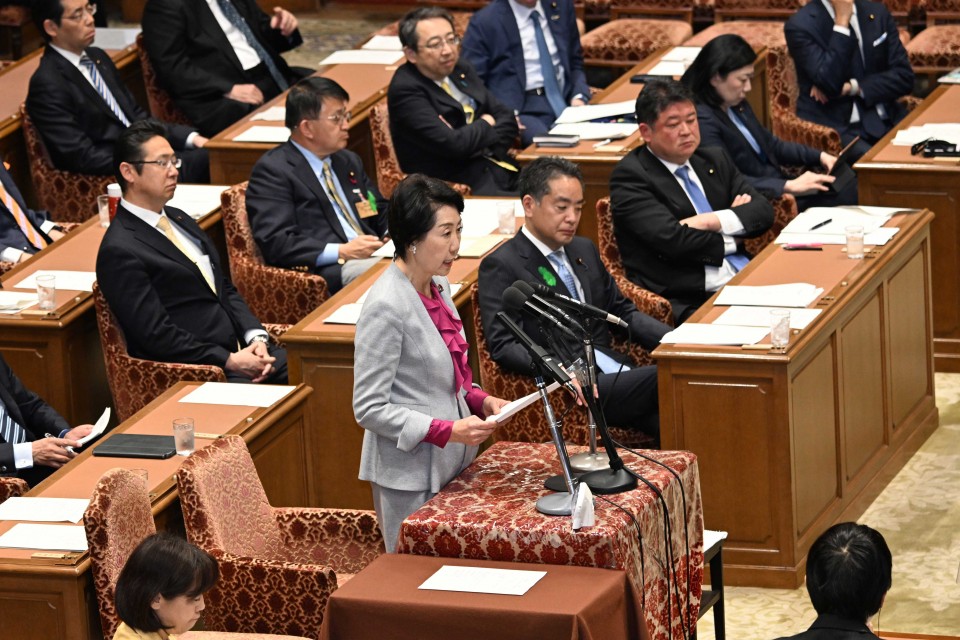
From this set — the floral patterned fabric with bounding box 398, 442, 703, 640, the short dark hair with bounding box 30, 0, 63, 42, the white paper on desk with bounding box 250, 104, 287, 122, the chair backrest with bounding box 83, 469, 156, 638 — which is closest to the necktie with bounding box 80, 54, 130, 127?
the short dark hair with bounding box 30, 0, 63, 42

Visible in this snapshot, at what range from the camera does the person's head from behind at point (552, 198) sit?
5.95 meters

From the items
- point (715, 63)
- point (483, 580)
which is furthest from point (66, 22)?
point (483, 580)

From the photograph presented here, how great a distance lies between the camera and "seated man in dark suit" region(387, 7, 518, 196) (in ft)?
27.1

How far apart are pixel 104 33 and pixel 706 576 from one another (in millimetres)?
5587

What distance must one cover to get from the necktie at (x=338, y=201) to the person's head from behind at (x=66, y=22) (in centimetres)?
164

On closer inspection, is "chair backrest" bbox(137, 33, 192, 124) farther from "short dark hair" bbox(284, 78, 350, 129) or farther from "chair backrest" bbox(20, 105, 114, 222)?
"short dark hair" bbox(284, 78, 350, 129)

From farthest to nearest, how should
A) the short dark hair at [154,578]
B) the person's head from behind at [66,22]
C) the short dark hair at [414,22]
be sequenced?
the person's head from behind at [66,22] < the short dark hair at [414,22] < the short dark hair at [154,578]

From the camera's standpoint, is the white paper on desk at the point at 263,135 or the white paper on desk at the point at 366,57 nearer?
the white paper on desk at the point at 263,135

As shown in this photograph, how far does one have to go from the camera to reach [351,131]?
28.8 feet

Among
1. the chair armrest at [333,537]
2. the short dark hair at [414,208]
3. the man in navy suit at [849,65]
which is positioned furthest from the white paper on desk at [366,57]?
the short dark hair at [414,208]

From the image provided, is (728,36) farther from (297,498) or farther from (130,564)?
(130,564)

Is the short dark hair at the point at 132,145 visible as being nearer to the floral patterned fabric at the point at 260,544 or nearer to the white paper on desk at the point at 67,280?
the white paper on desk at the point at 67,280

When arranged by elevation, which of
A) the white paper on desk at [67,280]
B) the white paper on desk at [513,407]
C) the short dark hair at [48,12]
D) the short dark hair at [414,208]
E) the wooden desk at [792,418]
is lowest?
the wooden desk at [792,418]

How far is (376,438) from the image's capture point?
476cm
